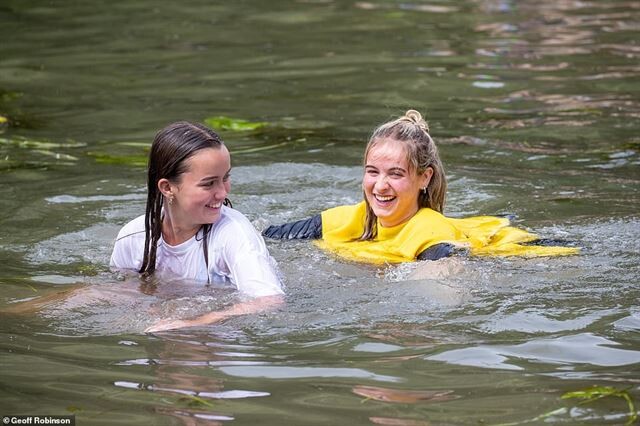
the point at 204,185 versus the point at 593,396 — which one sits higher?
the point at 204,185

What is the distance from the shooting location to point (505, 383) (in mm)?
4414

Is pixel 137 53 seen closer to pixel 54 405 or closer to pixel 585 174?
pixel 585 174

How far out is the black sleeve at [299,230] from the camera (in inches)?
274

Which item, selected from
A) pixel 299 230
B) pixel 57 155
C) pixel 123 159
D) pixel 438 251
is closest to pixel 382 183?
pixel 438 251

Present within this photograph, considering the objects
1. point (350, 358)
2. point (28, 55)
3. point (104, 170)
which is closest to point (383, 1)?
point (28, 55)

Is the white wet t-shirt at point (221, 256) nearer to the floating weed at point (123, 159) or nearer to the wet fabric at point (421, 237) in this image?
the wet fabric at point (421, 237)

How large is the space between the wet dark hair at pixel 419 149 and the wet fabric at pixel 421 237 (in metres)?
0.14

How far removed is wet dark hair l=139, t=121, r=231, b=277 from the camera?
18.0 feet

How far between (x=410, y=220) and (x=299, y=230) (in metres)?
0.83

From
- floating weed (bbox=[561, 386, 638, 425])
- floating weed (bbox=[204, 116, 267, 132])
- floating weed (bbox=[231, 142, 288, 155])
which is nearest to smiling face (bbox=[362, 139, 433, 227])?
floating weed (bbox=[561, 386, 638, 425])

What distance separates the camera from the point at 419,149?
21.1ft

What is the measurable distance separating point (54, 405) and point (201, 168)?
5.27ft

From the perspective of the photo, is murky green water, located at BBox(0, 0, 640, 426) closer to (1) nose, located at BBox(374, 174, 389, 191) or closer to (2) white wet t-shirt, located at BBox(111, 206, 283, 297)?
(2) white wet t-shirt, located at BBox(111, 206, 283, 297)

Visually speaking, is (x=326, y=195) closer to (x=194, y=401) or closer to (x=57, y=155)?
(x=57, y=155)
